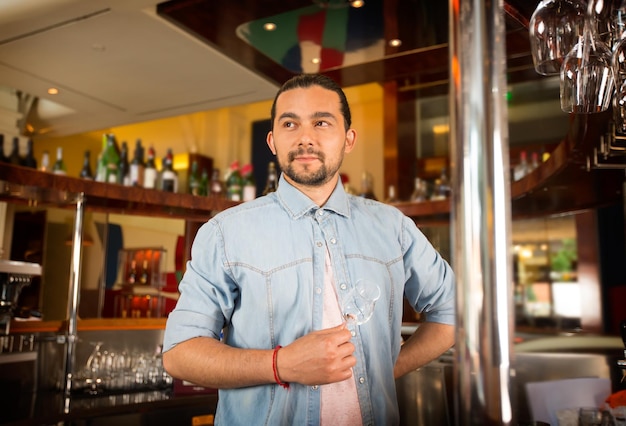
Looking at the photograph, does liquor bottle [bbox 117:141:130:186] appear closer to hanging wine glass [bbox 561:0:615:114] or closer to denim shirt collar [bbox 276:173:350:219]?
denim shirt collar [bbox 276:173:350:219]

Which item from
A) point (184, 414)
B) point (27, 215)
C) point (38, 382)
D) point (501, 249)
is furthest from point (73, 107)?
point (501, 249)

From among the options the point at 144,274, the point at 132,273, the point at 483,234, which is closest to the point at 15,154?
the point at 132,273

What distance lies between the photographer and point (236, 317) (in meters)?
1.06

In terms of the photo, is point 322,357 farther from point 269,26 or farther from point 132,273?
point 132,273

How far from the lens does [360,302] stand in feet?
3.40

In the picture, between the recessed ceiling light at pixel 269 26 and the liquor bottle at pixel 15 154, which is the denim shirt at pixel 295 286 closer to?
the recessed ceiling light at pixel 269 26

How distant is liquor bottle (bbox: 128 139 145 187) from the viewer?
3.92 metres

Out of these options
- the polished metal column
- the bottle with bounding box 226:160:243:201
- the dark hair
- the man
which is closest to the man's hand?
the man

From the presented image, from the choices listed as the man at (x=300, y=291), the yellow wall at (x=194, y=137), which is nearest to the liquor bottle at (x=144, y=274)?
the man at (x=300, y=291)

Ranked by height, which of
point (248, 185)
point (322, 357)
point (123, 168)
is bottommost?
point (322, 357)

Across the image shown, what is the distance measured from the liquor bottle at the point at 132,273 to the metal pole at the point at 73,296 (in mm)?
758

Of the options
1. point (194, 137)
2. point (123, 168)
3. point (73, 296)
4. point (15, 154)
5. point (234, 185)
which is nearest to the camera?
point (73, 296)

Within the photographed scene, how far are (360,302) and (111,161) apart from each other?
11.6ft

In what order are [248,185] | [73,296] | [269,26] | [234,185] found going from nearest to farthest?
[73,296]
[269,26]
[248,185]
[234,185]
